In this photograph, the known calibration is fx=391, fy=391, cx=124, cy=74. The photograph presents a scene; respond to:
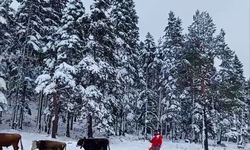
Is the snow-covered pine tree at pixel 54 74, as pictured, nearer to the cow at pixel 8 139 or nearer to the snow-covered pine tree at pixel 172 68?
the cow at pixel 8 139

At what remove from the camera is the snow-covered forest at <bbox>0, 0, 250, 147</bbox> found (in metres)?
38.0

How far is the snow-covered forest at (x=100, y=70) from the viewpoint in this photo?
3797 centimetres

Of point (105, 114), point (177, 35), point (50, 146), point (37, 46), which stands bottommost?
point (50, 146)

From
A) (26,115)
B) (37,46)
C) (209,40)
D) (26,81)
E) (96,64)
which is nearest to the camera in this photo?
(96,64)

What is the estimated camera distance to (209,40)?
212 ft

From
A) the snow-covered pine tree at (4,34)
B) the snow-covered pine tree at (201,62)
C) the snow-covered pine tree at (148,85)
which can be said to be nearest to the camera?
the snow-covered pine tree at (4,34)

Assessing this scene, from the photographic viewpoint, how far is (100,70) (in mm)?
37250

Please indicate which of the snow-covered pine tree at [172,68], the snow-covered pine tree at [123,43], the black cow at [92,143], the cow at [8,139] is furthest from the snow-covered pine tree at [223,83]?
the cow at [8,139]

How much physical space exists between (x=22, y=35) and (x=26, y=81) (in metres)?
5.40

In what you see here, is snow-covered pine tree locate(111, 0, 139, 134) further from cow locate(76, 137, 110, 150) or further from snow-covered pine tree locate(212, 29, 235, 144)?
cow locate(76, 137, 110, 150)

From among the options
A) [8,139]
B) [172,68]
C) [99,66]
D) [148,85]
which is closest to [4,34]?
[99,66]

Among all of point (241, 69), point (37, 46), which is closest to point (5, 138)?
point (37, 46)

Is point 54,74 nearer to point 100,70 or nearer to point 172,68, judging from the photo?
point 100,70

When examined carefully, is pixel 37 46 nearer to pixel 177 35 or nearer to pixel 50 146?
pixel 50 146
